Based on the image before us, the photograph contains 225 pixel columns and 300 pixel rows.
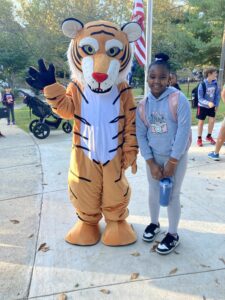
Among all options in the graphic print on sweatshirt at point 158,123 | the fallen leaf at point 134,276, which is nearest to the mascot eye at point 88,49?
the graphic print on sweatshirt at point 158,123

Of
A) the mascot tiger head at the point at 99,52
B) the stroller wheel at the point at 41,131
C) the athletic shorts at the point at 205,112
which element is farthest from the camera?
the stroller wheel at the point at 41,131

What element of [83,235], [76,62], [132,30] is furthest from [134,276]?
[132,30]

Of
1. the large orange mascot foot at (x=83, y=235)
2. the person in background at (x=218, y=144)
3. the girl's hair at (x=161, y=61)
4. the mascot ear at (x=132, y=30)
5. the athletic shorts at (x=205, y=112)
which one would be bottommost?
the large orange mascot foot at (x=83, y=235)

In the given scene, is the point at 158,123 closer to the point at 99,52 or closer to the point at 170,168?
the point at 170,168

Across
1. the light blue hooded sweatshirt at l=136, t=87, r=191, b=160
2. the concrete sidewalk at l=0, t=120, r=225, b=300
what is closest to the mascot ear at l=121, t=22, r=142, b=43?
the light blue hooded sweatshirt at l=136, t=87, r=191, b=160

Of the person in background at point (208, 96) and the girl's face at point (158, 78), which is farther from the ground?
the girl's face at point (158, 78)

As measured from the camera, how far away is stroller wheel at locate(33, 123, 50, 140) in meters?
8.58

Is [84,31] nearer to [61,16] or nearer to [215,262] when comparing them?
[215,262]

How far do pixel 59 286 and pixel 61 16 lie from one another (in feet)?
77.7

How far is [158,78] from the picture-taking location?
2.76m

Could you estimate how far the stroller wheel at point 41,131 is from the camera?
338 inches

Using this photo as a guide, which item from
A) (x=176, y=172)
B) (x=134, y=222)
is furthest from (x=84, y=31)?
(x=134, y=222)

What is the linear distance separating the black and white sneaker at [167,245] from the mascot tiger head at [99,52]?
1.47m

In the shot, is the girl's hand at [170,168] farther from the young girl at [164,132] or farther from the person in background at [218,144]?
the person in background at [218,144]
